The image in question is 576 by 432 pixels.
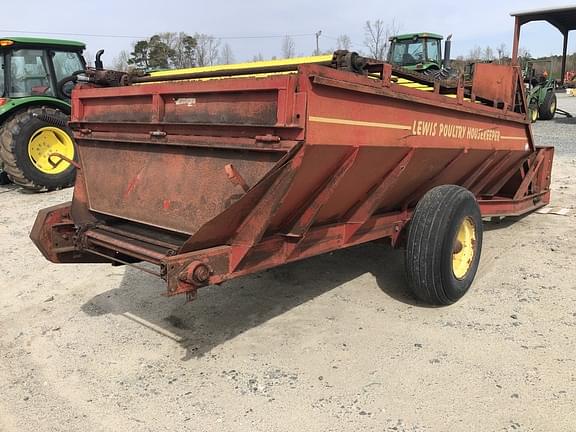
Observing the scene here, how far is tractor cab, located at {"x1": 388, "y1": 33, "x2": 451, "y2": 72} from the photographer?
1567 cm

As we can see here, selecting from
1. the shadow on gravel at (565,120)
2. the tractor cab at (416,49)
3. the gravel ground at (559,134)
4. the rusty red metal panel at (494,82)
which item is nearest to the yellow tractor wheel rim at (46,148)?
the rusty red metal panel at (494,82)

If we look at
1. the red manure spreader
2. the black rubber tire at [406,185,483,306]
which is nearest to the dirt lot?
the black rubber tire at [406,185,483,306]

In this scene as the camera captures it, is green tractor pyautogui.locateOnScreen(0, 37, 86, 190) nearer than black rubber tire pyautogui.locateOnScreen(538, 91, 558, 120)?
Yes

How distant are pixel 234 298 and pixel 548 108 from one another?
1729 centimetres

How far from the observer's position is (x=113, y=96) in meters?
3.74

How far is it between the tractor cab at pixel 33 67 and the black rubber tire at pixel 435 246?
724 cm

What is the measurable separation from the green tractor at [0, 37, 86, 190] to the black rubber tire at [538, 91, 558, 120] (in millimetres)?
15171

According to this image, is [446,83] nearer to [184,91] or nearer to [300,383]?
[184,91]

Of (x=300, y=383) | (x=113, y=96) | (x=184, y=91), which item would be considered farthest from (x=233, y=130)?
(x=300, y=383)

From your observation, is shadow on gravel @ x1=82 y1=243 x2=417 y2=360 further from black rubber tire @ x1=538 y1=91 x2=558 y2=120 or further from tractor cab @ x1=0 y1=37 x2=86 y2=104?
black rubber tire @ x1=538 y1=91 x2=558 y2=120

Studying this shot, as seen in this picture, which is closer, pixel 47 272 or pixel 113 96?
pixel 113 96

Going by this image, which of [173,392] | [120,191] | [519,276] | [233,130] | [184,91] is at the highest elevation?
[184,91]

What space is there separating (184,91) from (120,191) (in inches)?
40.1

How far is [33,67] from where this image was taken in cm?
927
